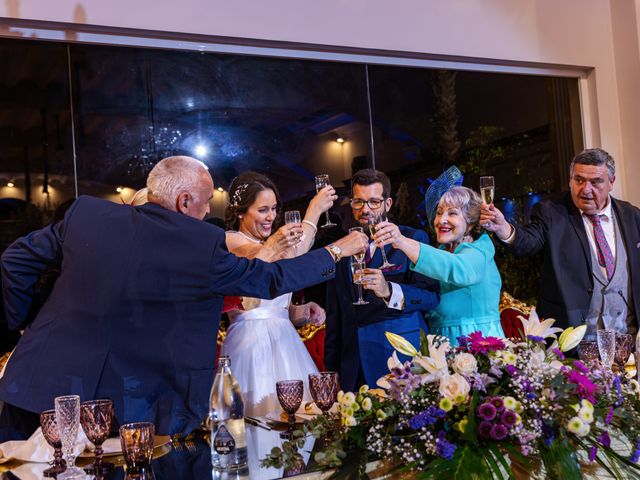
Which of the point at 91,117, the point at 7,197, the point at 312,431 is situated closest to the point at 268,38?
the point at 91,117

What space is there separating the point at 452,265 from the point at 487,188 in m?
0.50

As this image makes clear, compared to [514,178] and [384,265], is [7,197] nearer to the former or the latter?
[384,265]

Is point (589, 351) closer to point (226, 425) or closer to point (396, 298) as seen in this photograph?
point (396, 298)

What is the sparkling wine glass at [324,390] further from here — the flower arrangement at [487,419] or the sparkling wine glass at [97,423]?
the sparkling wine glass at [97,423]

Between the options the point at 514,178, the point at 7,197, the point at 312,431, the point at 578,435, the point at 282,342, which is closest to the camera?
the point at 578,435

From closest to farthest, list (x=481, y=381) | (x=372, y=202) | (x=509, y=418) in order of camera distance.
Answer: (x=509, y=418) → (x=481, y=381) → (x=372, y=202)

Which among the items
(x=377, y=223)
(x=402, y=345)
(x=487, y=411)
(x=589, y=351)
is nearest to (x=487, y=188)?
(x=377, y=223)

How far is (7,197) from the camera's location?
3.86m

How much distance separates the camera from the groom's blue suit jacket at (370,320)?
3.21 m

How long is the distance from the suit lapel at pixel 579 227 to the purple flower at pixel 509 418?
8.86 feet

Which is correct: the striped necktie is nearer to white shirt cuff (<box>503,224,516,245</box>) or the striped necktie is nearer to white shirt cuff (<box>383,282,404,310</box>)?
white shirt cuff (<box>503,224,516,245</box>)

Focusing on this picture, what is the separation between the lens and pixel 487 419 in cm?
158

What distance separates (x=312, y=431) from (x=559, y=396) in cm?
57

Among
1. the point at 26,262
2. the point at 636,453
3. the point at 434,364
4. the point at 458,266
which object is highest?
the point at 26,262
